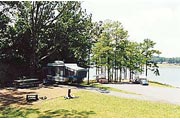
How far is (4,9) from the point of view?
4594cm

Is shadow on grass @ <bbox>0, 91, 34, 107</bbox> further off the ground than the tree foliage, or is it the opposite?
the tree foliage

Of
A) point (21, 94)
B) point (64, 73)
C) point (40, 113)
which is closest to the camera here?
point (40, 113)

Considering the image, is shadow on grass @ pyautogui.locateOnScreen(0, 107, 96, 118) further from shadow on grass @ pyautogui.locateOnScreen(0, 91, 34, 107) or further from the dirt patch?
the dirt patch

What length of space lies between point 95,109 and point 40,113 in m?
4.87

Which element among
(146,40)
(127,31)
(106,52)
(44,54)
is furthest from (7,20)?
(146,40)

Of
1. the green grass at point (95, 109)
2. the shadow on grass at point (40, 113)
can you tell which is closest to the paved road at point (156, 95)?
the green grass at point (95, 109)

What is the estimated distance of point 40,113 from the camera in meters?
25.2

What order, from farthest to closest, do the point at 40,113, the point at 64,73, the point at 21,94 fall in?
the point at 64,73
the point at 21,94
the point at 40,113

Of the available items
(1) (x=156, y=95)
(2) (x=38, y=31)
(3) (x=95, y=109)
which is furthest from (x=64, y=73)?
(3) (x=95, y=109)

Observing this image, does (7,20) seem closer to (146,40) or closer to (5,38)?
(5,38)

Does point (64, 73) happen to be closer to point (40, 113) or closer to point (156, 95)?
point (156, 95)

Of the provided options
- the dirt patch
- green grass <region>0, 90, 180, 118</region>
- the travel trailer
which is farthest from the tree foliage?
green grass <region>0, 90, 180, 118</region>

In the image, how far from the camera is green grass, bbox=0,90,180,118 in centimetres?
2392

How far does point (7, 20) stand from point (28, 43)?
5.20 m
